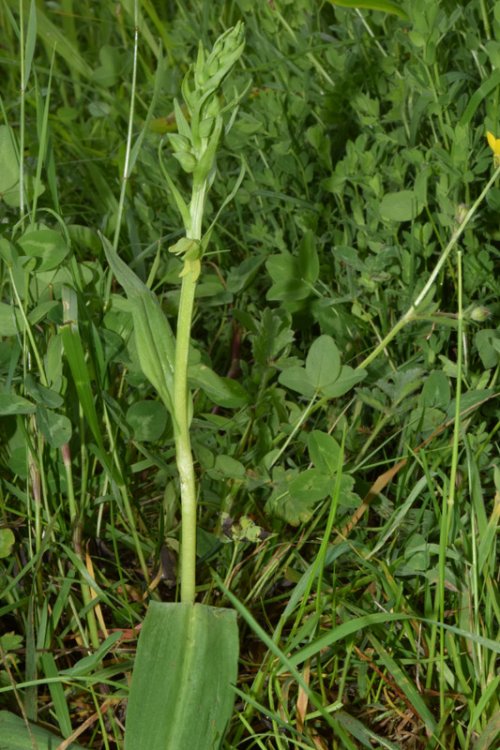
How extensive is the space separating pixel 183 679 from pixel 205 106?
58 cm

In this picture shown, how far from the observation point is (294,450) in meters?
1.30

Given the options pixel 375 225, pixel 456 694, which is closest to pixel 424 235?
pixel 375 225

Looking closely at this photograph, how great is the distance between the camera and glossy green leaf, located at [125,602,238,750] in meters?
0.90

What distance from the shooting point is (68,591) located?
3.51 feet

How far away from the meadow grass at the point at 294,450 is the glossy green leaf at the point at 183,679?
0.14 feet

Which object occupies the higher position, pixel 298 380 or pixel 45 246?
pixel 45 246

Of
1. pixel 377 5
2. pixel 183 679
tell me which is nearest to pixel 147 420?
pixel 183 679

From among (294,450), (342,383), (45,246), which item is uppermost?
(45,246)

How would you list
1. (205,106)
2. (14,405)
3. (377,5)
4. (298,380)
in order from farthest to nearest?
(377,5)
(298,380)
(14,405)
(205,106)

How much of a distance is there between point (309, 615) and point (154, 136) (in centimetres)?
103

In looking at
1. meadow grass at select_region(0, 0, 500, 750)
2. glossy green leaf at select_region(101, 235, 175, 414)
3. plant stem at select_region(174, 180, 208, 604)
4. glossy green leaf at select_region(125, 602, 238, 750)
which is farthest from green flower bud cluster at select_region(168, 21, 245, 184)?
glossy green leaf at select_region(125, 602, 238, 750)

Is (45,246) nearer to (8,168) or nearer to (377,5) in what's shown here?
(8,168)

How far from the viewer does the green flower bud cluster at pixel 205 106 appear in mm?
889

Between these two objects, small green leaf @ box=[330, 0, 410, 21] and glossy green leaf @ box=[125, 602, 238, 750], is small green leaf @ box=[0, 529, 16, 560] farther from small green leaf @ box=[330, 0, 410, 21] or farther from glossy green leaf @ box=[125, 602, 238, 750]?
small green leaf @ box=[330, 0, 410, 21]
